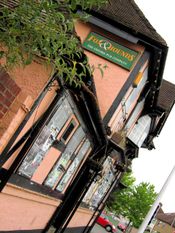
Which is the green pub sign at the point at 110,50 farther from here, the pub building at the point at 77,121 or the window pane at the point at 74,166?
the window pane at the point at 74,166

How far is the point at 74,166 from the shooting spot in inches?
508

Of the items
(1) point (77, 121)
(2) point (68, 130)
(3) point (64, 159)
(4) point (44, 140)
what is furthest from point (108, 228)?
(4) point (44, 140)

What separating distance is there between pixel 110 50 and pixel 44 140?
6.34 meters

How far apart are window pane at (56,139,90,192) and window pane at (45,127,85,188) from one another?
0.62 m

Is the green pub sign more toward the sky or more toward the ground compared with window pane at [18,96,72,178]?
more toward the sky

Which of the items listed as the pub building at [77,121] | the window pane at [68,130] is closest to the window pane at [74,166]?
the pub building at [77,121]

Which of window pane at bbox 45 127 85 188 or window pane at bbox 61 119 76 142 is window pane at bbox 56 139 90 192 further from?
window pane at bbox 61 119 76 142

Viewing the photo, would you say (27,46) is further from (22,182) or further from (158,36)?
(158,36)

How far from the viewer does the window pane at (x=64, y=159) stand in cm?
1071

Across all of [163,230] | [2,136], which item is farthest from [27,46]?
[163,230]

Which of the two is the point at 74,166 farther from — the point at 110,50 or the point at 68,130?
the point at 110,50

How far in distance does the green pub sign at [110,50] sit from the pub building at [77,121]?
37mm

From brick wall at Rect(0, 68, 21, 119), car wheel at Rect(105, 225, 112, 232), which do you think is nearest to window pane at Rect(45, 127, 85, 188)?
brick wall at Rect(0, 68, 21, 119)

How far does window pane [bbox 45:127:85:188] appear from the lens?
1071cm
